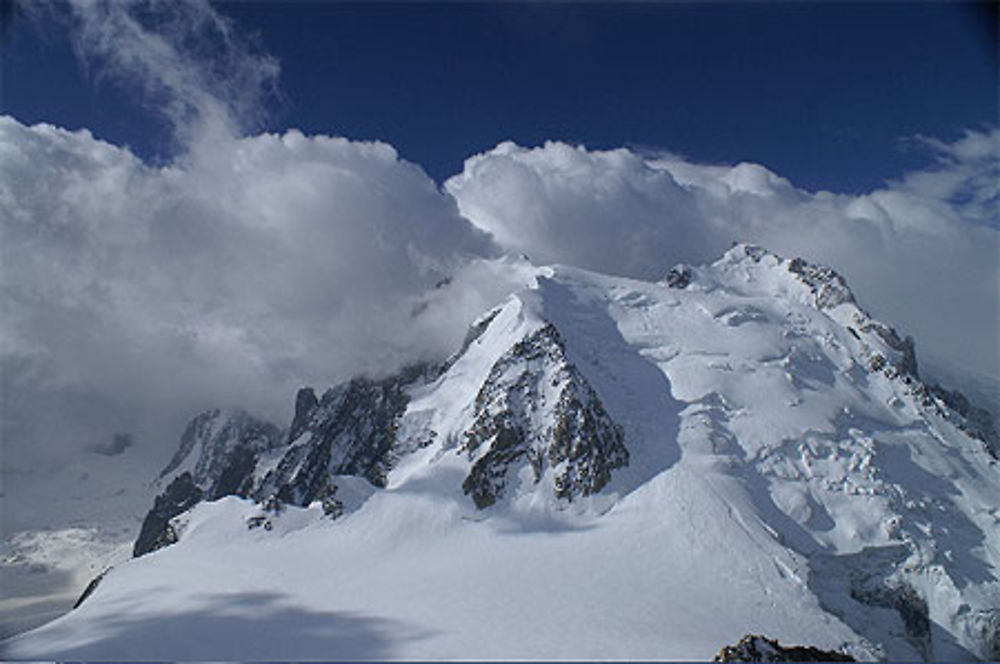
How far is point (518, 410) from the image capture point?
93.4 m

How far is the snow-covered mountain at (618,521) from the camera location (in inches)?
2211

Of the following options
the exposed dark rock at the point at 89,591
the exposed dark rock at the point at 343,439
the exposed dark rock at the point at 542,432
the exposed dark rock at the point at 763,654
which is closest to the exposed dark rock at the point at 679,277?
the exposed dark rock at the point at 343,439

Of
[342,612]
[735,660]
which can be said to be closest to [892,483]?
[735,660]

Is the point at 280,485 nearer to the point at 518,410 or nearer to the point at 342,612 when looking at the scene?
the point at 518,410

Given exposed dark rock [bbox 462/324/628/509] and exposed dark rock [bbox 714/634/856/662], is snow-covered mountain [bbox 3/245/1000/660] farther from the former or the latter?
exposed dark rock [bbox 714/634/856/662]

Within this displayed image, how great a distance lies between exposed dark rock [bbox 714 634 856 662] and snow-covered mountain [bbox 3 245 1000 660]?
21.2 feet

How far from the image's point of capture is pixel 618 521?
78250 mm

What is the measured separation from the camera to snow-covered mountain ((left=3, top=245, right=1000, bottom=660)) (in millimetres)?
56156

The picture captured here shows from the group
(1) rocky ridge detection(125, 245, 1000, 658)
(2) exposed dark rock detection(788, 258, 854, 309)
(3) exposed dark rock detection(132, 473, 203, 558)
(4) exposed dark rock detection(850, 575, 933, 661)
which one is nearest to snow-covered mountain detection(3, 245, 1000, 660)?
(4) exposed dark rock detection(850, 575, 933, 661)

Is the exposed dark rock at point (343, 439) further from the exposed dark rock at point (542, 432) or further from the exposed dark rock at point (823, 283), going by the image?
the exposed dark rock at point (823, 283)

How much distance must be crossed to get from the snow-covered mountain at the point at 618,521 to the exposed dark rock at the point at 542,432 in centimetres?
31

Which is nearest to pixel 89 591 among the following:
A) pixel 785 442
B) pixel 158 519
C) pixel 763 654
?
pixel 763 654

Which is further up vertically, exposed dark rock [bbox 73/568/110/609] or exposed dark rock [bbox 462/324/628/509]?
exposed dark rock [bbox 462/324/628/509]

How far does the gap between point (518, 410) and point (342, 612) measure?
4043 cm
